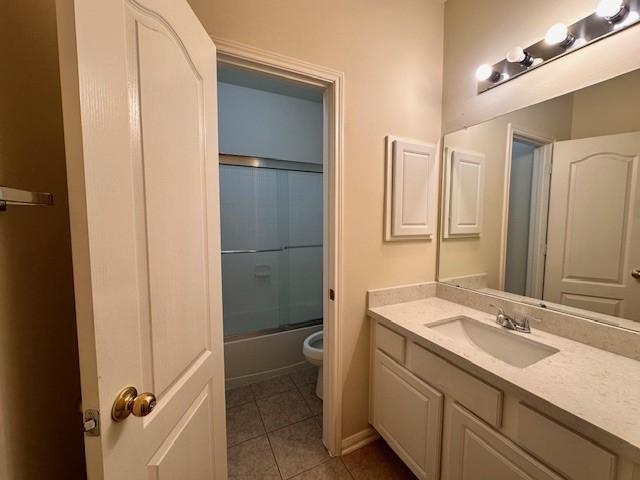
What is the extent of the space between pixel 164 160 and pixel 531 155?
1.56 m

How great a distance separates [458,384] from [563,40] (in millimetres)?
1449

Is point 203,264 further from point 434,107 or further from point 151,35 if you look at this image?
point 434,107

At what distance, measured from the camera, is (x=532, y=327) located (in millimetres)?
1185

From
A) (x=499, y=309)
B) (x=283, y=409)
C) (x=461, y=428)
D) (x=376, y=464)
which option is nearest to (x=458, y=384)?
(x=461, y=428)

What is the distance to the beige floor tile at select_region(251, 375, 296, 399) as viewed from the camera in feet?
6.33

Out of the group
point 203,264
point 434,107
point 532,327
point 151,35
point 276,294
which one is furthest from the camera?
point 276,294

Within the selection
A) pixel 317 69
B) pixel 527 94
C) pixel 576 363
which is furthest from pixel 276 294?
pixel 527 94

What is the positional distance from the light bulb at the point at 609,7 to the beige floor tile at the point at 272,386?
Result: 259cm

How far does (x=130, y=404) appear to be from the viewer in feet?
1.68

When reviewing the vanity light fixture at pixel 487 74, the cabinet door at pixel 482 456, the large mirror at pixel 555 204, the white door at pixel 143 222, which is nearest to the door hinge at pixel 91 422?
the white door at pixel 143 222

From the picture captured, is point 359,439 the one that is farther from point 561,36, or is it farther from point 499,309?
point 561,36

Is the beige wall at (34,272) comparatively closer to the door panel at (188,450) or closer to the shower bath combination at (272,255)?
the door panel at (188,450)

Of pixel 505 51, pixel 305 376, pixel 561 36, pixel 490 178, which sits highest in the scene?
pixel 505 51

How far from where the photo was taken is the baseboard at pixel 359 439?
1440 millimetres
